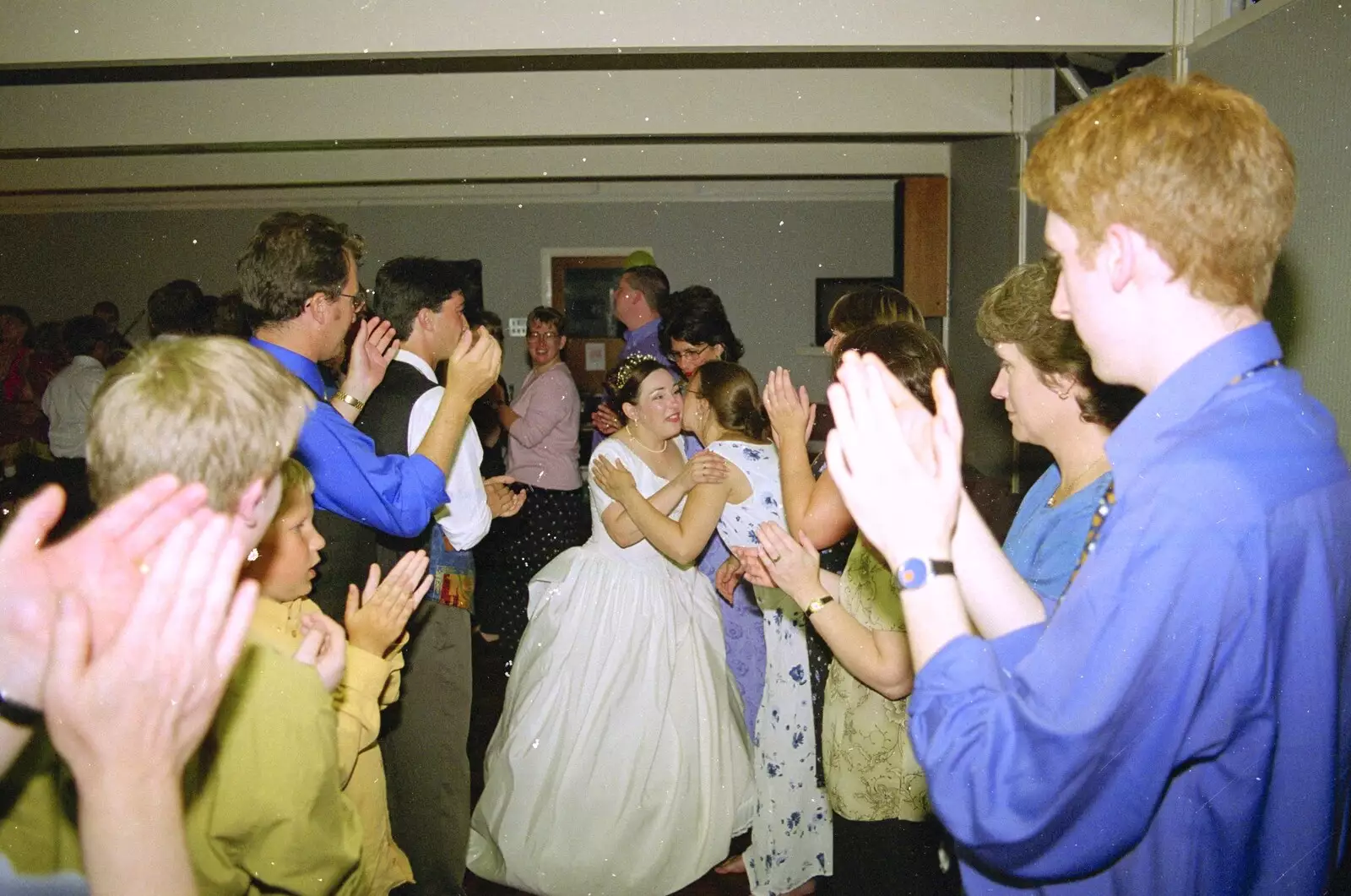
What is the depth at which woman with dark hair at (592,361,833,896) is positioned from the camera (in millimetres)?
2607

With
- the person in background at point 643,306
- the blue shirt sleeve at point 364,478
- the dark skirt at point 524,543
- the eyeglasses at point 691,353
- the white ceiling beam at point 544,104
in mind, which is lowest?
the dark skirt at point 524,543

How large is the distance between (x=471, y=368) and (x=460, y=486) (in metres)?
0.47

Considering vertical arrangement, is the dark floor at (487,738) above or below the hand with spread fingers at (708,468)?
below

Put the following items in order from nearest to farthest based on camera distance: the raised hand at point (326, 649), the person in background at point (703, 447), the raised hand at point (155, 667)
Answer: the raised hand at point (155, 667) → the raised hand at point (326, 649) → the person in background at point (703, 447)

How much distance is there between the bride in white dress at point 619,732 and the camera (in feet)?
8.77

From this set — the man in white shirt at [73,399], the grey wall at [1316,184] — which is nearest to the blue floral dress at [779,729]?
the grey wall at [1316,184]

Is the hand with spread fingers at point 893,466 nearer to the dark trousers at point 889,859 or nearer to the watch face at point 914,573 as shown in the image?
the watch face at point 914,573

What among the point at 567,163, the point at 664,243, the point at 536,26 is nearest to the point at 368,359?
the point at 536,26

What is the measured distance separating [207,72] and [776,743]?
385 centimetres

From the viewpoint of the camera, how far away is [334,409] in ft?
7.27

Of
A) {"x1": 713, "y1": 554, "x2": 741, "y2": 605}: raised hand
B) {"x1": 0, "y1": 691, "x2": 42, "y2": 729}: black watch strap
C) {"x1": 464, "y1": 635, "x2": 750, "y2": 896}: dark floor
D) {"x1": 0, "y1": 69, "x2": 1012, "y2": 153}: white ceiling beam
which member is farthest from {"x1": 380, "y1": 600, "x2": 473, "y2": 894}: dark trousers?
{"x1": 0, "y1": 69, "x2": 1012, "y2": 153}: white ceiling beam

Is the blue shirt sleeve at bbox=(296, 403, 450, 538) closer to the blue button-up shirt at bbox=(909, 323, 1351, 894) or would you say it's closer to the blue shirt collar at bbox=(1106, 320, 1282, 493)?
the blue button-up shirt at bbox=(909, 323, 1351, 894)

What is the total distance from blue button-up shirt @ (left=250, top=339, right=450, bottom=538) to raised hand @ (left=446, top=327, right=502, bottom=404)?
0.17 metres

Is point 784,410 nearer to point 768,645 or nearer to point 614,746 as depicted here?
point 768,645
